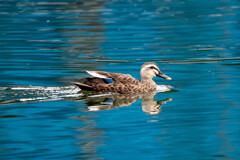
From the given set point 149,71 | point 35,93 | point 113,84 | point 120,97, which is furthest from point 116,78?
point 35,93

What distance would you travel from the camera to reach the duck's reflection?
10.8m

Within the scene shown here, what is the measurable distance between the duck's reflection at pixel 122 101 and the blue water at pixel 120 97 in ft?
0.06

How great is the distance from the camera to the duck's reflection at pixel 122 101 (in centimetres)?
1080

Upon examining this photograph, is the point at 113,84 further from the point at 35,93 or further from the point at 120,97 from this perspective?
the point at 35,93

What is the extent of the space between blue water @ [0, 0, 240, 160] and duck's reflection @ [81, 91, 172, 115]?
19 mm

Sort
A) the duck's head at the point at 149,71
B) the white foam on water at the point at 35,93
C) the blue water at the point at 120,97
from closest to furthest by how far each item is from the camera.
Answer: the blue water at the point at 120,97 → the white foam on water at the point at 35,93 → the duck's head at the point at 149,71

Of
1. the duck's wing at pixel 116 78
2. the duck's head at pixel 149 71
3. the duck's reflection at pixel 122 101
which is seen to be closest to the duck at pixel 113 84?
the duck's wing at pixel 116 78

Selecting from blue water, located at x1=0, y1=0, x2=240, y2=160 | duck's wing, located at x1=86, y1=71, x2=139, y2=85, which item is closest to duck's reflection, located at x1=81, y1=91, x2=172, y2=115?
blue water, located at x1=0, y1=0, x2=240, y2=160

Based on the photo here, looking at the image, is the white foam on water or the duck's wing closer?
the white foam on water

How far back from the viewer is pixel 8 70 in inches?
569

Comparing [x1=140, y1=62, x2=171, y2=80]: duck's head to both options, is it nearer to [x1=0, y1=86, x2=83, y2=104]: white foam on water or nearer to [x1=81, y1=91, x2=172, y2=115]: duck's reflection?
[x1=81, y1=91, x2=172, y2=115]: duck's reflection

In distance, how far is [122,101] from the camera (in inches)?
456

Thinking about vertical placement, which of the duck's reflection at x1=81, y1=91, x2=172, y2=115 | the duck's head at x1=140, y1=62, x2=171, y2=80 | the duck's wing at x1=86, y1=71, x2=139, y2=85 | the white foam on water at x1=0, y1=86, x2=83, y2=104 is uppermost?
the duck's head at x1=140, y1=62, x2=171, y2=80

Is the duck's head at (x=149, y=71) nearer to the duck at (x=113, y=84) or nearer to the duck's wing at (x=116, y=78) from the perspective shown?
the duck at (x=113, y=84)
